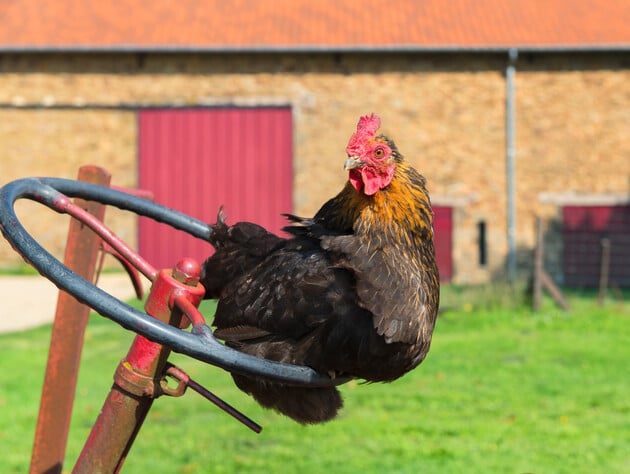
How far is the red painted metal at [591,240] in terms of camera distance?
54.8 feet

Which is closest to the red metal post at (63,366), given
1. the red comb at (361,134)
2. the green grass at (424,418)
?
the red comb at (361,134)

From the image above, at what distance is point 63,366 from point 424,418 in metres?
3.80

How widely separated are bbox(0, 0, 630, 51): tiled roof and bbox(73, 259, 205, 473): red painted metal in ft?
46.9

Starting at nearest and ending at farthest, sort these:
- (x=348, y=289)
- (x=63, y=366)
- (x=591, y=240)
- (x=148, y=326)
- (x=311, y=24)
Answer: (x=148, y=326) → (x=348, y=289) → (x=63, y=366) → (x=591, y=240) → (x=311, y=24)

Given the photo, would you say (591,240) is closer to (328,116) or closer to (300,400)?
(328,116)

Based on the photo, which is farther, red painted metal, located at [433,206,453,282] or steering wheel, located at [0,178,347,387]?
red painted metal, located at [433,206,453,282]

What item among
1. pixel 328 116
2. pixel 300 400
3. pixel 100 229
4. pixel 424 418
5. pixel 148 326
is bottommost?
pixel 424 418

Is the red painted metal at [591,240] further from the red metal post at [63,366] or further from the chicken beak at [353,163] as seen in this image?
the chicken beak at [353,163]

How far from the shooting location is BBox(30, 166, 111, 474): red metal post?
2.92 metres

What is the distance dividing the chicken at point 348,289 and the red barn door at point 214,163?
14.2 metres

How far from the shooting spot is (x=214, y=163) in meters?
17.2

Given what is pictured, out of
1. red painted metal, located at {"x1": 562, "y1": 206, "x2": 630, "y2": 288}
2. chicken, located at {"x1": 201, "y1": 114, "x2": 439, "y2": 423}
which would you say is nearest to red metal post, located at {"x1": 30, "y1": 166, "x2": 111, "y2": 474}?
chicken, located at {"x1": 201, "y1": 114, "x2": 439, "y2": 423}

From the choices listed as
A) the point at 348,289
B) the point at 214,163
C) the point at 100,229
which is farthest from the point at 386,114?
the point at 348,289

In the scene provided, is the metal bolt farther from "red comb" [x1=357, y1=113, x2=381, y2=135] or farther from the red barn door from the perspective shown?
the red barn door
